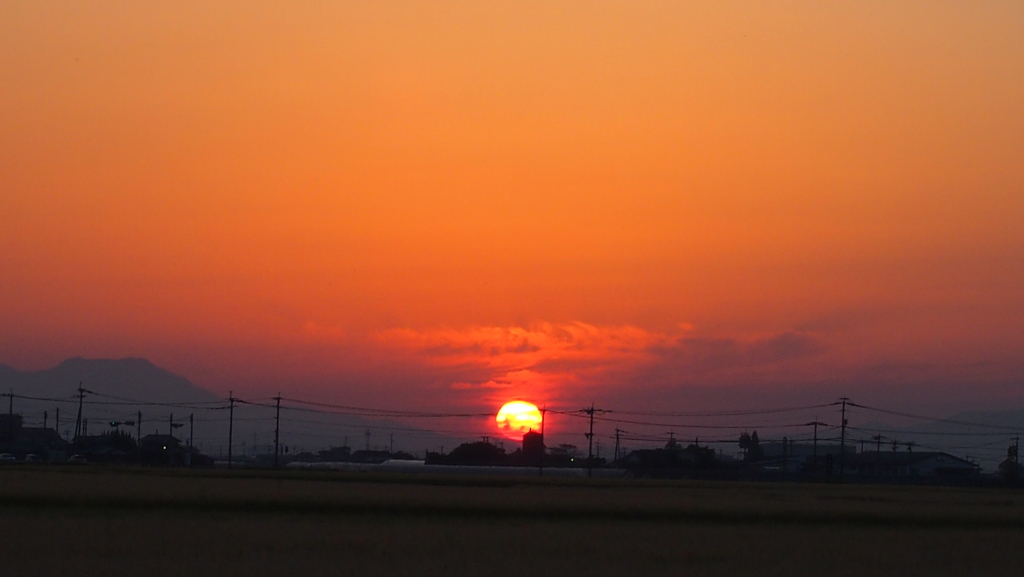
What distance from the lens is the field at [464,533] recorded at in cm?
2159

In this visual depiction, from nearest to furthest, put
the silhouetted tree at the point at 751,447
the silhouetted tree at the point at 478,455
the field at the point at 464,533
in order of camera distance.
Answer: the field at the point at 464,533, the silhouetted tree at the point at 478,455, the silhouetted tree at the point at 751,447

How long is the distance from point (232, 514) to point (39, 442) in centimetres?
14049

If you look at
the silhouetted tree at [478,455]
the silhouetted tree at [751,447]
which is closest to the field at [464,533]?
the silhouetted tree at [478,455]

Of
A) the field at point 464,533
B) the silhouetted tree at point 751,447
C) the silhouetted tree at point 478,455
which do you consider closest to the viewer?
the field at point 464,533

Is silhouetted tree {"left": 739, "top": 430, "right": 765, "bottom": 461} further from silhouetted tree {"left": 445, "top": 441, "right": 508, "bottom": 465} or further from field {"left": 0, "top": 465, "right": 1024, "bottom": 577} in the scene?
field {"left": 0, "top": 465, "right": 1024, "bottom": 577}

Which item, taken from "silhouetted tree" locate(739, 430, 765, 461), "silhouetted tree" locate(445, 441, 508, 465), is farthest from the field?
"silhouetted tree" locate(739, 430, 765, 461)

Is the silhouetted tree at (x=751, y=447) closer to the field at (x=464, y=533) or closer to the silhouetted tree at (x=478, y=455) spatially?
the silhouetted tree at (x=478, y=455)

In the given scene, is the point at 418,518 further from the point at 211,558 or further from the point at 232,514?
the point at 211,558

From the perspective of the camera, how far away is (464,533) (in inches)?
1089

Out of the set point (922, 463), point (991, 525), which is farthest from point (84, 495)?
point (922, 463)

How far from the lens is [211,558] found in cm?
2156

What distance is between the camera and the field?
21.6m

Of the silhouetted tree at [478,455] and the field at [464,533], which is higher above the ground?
the field at [464,533]

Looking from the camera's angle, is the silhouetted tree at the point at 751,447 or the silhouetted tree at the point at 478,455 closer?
the silhouetted tree at the point at 478,455
